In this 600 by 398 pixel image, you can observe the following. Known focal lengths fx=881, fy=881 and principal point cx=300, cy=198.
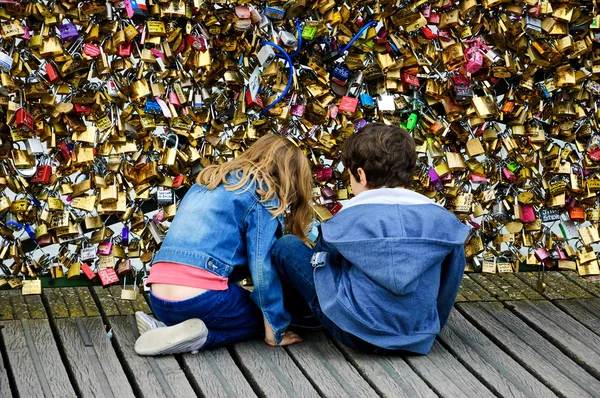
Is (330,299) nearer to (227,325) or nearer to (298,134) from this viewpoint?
(227,325)

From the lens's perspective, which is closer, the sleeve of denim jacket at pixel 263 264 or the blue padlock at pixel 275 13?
the sleeve of denim jacket at pixel 263 264

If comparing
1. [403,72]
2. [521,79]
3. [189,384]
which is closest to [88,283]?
[189,384]

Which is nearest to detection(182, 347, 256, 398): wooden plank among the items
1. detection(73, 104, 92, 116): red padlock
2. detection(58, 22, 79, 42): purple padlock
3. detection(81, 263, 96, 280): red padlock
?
detection(81, 263, 96, 280): red padlock

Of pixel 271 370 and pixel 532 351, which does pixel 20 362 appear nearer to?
pixel 271 370

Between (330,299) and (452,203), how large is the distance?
114cm

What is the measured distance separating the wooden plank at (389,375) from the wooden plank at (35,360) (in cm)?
100

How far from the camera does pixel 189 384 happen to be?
295cm

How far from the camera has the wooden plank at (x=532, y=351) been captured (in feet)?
10.2

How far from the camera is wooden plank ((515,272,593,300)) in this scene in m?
4.05

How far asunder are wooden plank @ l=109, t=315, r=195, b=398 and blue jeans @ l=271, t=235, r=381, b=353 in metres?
0.52

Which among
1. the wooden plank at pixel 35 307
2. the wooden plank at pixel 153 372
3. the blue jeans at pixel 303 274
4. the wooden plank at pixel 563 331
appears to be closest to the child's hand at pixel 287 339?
the blue jeans at pixel 303 274

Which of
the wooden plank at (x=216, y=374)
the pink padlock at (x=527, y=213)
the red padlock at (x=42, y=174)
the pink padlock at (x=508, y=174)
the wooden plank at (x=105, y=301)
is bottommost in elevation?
the wooden plank at (x=105, y=301)

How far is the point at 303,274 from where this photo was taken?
324 cm

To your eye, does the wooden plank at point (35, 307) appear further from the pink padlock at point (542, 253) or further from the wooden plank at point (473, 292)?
the pink padlock at point (542, 253)
